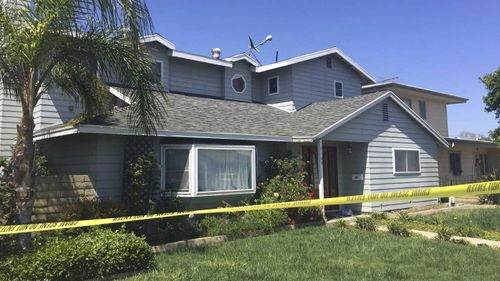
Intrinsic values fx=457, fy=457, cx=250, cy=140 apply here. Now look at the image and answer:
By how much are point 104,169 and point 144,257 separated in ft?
12.8

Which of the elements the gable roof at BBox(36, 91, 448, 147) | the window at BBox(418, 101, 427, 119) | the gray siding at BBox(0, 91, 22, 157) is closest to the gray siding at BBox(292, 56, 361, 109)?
the gable roof at BBox(36, 91, 448, 147)

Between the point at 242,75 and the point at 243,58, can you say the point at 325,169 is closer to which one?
the point at 242,75

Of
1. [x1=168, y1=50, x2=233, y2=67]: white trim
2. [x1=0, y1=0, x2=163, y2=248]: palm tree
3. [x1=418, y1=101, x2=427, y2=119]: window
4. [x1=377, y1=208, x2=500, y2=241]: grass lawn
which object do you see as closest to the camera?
[x1=0, y1=0, x2=163, y2=248]: palm tree

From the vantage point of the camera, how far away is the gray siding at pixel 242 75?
60.0ft

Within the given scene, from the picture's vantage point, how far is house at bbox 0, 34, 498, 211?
444 inches

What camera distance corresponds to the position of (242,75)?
19.1 m

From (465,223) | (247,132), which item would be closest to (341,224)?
(465,223)

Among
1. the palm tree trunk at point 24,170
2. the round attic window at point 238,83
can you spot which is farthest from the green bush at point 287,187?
the palm tree trunk at point 24,170

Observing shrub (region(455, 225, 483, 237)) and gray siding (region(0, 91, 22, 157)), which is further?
gray siding (region(0, 91, 22, 157))

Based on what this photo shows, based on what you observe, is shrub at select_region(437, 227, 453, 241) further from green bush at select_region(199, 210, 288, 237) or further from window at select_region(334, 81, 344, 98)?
window at select_region(334, 81, 344, 98)

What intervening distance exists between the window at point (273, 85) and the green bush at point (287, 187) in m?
5.63

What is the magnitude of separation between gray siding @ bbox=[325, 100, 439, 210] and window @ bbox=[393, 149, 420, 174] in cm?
18

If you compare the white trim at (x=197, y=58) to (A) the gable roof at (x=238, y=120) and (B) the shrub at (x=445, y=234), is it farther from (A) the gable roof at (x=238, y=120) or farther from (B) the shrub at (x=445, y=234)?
(B) the shrub at (x=445, y=234)

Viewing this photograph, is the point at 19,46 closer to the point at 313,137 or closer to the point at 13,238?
the point at 13,238
